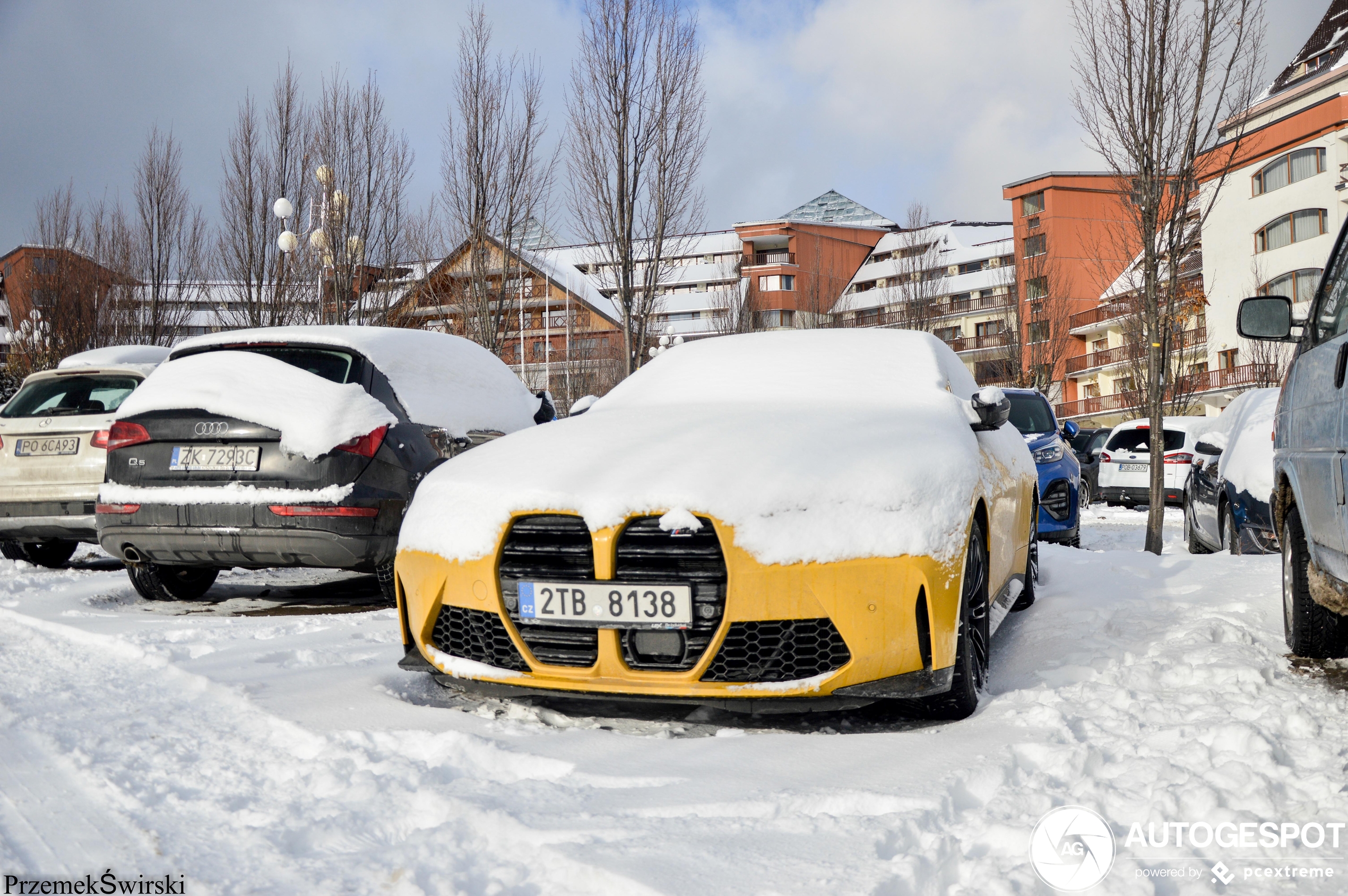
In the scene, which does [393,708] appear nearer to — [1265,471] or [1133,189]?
[1265,471]

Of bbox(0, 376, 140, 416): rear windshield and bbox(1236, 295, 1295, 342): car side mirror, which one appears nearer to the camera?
bbox(1236, 295, 1295, 342): car side mirror

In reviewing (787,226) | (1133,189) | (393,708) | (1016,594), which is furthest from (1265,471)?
(787,226)

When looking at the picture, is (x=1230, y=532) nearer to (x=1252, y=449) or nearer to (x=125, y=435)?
(x=1252, y=449)

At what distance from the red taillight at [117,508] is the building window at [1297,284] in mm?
A: 37574

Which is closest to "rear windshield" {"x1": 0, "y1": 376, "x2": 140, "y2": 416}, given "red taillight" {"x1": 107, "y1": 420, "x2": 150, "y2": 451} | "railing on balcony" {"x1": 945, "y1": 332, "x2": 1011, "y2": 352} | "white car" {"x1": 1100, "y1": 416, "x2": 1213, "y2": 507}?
"red taillight" {"x1": 107, "y1": 420, "x2": 150, "y2": 451}

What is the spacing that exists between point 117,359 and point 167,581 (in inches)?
96.9

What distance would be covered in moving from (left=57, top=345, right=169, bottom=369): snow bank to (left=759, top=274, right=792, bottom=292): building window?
6207cm

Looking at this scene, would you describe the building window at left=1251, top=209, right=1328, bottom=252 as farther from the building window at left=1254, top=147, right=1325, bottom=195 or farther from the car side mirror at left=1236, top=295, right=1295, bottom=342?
the car side mirror at left=1236, top=295, right=1295, bottom=342

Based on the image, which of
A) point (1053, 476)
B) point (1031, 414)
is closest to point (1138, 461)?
point (1031, 414)

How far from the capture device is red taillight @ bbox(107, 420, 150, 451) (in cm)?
538

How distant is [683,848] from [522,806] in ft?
1.44

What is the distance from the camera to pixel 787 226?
7038 cm

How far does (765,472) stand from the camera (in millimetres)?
3078

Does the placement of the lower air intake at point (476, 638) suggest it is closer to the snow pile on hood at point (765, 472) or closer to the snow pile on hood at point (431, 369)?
the snow pile on hood at point (765, 472)
